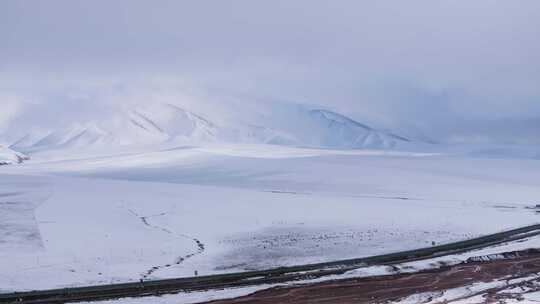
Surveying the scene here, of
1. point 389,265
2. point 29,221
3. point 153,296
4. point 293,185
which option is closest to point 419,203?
point 293,185

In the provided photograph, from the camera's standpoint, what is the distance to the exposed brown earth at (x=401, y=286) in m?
26.9

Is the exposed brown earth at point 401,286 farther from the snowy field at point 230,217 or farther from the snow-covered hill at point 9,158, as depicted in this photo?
the snow-covered hill at point 9,158

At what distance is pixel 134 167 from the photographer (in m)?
95.8

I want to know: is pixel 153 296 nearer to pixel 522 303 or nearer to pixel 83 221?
pixel 522 303

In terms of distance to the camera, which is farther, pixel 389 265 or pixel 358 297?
pixel 389 265

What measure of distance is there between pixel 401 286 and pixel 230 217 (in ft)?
67.5

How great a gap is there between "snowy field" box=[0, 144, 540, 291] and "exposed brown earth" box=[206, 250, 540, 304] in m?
4.85

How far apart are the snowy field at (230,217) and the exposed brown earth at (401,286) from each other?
191 inches

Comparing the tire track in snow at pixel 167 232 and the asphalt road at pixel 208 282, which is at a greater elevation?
the tire track in snow at pixel 167 232

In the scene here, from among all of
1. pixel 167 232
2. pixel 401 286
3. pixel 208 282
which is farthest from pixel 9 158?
pixel 401 286

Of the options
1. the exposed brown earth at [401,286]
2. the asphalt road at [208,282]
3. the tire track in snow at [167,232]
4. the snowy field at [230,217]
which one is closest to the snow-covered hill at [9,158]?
the snowy field at [230,217]

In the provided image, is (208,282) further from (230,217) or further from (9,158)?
(9,158)

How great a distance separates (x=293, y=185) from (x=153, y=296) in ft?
140

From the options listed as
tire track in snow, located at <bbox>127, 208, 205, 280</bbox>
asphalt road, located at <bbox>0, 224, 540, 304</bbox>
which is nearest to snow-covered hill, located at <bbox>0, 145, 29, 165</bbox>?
tire track in snow, located at <bbox>127, 208, 205, 280</bbox>
